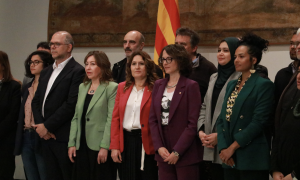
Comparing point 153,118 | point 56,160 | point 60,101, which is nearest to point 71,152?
point 56,160

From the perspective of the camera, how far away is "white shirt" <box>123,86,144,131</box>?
3434 millimetres

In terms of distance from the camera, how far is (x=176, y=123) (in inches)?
125

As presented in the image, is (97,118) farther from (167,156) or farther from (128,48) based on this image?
(128,48)

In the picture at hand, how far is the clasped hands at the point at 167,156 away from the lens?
306cm

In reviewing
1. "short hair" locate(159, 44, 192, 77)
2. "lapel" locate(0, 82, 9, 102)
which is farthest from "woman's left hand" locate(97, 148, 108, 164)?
"lapel" locate(0, 82, 9, 102)

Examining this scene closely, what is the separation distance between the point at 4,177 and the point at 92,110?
5.61ft

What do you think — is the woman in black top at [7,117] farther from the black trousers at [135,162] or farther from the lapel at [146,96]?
the lapel at [146,96]

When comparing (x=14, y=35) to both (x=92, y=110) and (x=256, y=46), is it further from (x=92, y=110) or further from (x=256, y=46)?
(x=256, y=46)

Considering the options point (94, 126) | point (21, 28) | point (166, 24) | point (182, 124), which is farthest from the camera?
point (21, 28)

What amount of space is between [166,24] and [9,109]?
236 centimetres

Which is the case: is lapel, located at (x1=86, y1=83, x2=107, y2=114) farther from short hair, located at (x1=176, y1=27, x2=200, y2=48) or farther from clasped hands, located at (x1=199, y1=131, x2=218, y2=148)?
clasped hands, located at (x1=199, y1=131, x2=218, y2=148)

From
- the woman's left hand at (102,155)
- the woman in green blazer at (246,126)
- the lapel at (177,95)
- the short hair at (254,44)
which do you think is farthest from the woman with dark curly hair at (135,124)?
the short hair at (254,44)

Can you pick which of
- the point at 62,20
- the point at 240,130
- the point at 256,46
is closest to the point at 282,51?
the point at 256,46

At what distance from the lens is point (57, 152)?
12.8 feet
